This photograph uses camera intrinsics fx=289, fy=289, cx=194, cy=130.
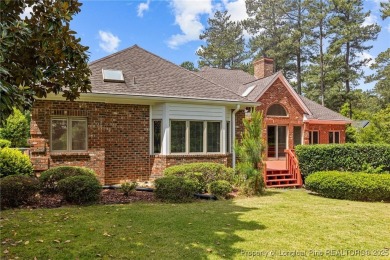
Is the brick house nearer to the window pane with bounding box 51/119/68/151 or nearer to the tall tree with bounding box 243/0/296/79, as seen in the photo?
the window pane with bounding box 51/119/68/151

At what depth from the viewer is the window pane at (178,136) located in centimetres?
1168

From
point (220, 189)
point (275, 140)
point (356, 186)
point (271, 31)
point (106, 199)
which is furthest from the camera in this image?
point (271, 31)

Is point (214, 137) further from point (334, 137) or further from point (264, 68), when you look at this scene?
point (334, 137)

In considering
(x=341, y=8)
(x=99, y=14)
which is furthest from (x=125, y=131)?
(x=341, y=8)

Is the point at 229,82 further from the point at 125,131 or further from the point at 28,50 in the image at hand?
the point at 28,50

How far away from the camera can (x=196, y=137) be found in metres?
12.1

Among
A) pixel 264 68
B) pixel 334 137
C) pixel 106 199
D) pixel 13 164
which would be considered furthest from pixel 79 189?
pixel 334 137

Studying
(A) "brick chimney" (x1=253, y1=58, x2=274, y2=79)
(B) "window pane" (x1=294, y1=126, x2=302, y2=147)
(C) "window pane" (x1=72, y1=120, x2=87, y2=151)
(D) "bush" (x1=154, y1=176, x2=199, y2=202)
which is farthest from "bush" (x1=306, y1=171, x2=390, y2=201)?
(A) "brick chimney" (x1=253, y1=58, x2=274, y2=79)

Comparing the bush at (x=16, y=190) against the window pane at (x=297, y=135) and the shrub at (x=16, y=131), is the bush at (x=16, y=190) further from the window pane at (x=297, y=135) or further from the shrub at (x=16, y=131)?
the shrub at (x=16, y=131)

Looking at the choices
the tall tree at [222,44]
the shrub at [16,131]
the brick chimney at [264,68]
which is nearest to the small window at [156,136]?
the brick chimney at [264,68]

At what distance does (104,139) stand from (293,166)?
7.82 meters

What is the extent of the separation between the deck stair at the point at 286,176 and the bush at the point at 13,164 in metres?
8.82

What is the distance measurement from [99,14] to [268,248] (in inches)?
352

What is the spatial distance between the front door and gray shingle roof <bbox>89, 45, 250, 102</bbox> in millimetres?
6083
